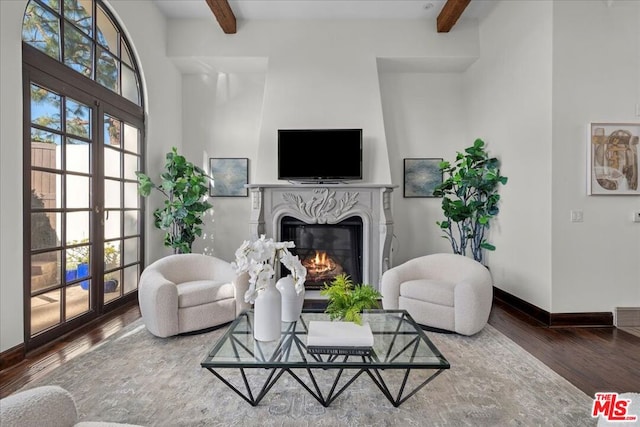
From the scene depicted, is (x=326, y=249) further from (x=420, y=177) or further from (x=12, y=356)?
(x=12, y=356)

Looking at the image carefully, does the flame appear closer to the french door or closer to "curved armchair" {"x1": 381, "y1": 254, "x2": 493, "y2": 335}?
"curved armchair" {"x1": 381, "y1": 254, "x2": 493, "y2": 335}

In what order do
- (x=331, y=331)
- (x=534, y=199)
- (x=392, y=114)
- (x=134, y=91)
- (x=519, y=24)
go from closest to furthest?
(x=331, y=331), (x=534, y=199), (x=519, y=24), (x=134, y=91), (x=392, y=114)

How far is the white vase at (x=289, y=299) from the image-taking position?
7.49 ft

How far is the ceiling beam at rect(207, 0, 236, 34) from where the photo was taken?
13.4 ft

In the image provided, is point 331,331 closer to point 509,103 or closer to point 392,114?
point 509,103

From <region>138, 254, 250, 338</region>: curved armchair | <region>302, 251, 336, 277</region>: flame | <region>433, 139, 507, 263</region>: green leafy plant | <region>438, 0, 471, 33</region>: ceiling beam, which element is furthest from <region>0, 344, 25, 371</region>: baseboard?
<region>438, 0, 471, 33</region>: ceiling beam

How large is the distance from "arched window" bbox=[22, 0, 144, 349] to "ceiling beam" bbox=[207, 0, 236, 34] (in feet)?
3.58

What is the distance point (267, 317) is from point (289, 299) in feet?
0.88

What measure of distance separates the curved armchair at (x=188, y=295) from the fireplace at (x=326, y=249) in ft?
4.58

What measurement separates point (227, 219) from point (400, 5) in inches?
146

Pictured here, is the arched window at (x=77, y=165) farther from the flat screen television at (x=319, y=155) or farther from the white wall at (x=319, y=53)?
the flat screen television at (x=319, y=155)

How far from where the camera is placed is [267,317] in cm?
205

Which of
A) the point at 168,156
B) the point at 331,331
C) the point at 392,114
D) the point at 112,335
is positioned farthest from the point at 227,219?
the point at 331,331

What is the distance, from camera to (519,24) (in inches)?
154
